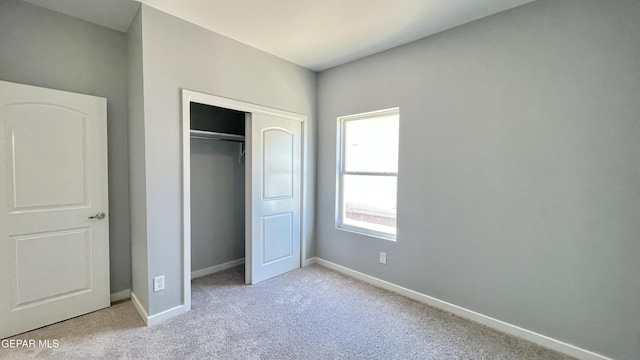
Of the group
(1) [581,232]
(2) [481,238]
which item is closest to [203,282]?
(2) [481,238]

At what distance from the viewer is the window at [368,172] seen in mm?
3037

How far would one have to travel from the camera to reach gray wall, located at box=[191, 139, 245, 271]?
10.8 ft

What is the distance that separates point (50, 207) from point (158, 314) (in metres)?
1.28

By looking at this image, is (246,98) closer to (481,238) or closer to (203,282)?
(203,282)

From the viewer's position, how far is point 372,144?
3.24 m

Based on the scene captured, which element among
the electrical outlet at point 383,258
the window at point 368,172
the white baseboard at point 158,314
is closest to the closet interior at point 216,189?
the white baseboard at point 158,314

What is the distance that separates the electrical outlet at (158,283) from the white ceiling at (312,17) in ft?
7.57

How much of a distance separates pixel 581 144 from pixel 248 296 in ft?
10.3

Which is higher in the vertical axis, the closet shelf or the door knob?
the closet shelf

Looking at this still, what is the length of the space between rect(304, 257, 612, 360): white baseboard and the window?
54cm

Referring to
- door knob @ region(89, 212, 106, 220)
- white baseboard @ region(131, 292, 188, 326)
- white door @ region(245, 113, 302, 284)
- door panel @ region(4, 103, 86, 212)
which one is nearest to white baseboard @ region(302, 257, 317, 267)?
white door @ region(245, 113, 302, 284)

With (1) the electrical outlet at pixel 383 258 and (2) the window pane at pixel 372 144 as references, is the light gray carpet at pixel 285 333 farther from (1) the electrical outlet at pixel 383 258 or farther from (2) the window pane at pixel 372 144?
(2) the window pane at pixel 372 144

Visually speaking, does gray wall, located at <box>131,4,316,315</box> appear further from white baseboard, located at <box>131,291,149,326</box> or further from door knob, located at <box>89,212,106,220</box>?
door knob, located at <box>89,212,106,220</box>

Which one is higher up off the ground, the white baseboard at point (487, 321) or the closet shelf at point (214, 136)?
the closet shelf at point (214, 136)
